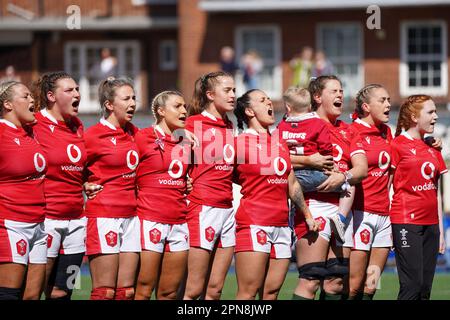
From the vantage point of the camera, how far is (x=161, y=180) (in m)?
9.87

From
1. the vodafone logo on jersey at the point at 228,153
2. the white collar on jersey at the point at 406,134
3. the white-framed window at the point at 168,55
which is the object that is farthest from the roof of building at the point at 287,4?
the vodafone logo on jersey at the point at 228,153

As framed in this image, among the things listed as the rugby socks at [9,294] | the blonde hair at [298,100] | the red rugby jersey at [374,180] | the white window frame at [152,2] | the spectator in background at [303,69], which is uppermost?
the white window frame at [152,2]

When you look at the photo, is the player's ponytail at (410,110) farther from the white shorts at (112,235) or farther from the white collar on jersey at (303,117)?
the white shorts at (112,235)

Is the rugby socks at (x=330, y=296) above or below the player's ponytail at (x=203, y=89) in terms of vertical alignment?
below

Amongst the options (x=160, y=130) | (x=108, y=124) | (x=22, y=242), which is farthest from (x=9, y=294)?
(x=160, y=130)

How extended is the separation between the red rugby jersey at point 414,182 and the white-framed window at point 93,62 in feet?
71.7

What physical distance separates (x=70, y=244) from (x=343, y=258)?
255 cm

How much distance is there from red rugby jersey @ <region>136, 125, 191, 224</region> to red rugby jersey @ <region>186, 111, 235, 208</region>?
0.51 feet

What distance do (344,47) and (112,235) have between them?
2105 centimetres

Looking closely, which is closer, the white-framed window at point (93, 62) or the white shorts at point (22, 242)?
the white shorts at point (22, 242)

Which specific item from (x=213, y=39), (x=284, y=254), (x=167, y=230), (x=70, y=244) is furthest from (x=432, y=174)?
(x=213, y=39)

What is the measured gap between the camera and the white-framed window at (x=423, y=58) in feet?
96.0

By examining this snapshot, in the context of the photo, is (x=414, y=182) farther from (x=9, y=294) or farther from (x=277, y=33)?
(x=277, y=33)

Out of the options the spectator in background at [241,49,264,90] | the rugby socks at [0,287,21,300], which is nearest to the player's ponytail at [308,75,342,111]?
the rugby socks at [0,287,21,300]
